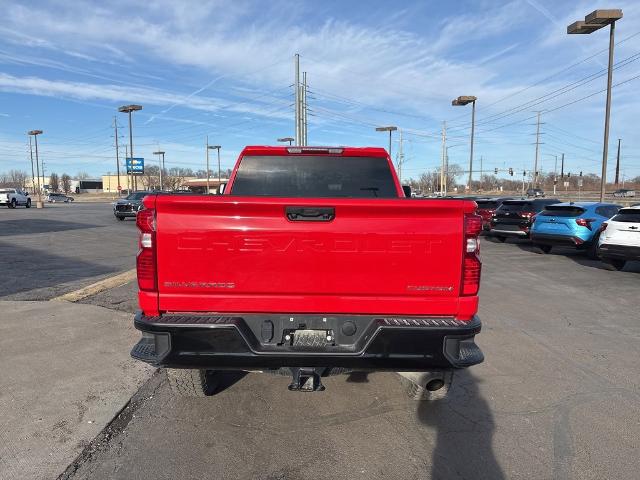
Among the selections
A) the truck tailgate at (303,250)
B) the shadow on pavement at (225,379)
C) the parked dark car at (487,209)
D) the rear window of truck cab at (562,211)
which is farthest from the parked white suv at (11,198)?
the truck tailgate at (303,250)

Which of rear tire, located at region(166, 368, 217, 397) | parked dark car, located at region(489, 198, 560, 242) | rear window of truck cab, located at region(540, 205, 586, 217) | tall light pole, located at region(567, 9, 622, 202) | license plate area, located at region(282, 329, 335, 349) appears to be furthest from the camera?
tall light pole, located at region(567, 9, 622, 202)

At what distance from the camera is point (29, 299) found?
22.9 ft

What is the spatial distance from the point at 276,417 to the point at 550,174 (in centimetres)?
14330

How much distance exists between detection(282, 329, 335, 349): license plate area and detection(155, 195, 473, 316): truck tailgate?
0.73 ft

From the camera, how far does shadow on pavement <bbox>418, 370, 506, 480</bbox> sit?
9.58 feet

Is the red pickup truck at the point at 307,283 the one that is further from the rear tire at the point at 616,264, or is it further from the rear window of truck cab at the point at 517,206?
the rear window of truck cab at the point at 517,206

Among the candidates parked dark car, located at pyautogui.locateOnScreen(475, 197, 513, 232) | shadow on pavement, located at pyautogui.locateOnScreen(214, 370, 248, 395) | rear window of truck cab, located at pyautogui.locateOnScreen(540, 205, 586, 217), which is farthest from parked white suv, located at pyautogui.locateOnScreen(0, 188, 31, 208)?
shadow on pavement, located at pyautogui.locateOnScreen(214, 370, 248, 395)

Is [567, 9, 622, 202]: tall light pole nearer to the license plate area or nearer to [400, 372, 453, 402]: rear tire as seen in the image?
[400, 372, 453, 402]: rear tire

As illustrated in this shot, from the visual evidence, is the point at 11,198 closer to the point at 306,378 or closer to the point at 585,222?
the point at 585,222

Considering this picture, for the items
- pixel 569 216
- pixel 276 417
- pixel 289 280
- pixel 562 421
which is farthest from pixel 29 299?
pixel 569 216

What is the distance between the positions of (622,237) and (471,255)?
8.83 m

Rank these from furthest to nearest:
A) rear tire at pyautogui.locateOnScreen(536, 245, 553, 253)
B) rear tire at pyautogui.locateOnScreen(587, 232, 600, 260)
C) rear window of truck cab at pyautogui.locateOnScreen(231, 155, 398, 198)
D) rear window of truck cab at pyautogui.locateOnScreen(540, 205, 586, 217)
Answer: rear tire at pyautogui.locateOnScreen(536, 245, 553, 253)
rear window of truck cab at pyautogui.locateOnScreen(540, 205, 586, 217)
rear tire at pyautogui.locateOnScreen(587, 232, 600, 260)
rear window of truck cab at pyautogui.locateOnScreen(231, 155, 398, 198)

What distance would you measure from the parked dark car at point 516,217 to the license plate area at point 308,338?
14.0 metres

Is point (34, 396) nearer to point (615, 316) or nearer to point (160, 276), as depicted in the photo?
point (160, 276)
